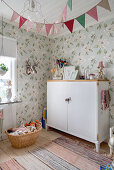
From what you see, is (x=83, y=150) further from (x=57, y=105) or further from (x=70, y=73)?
(x=70, y=73)

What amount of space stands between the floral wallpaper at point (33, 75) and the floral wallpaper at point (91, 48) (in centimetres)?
48

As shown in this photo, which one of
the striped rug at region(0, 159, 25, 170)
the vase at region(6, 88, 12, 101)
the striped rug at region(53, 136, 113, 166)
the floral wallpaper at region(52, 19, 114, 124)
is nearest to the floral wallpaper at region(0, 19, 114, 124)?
the floral wallpaper at region(52, 19, 114, 124)

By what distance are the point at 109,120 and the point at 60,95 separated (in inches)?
44.3

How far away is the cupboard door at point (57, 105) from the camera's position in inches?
111

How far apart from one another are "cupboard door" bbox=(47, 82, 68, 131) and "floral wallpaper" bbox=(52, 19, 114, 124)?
627 millimetres

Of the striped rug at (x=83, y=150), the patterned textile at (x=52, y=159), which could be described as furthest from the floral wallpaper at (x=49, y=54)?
the patterned textile at (x=52, y=159)

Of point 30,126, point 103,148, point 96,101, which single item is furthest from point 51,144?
point 96,101

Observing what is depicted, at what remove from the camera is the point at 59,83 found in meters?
2.90

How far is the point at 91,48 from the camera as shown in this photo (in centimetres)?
283

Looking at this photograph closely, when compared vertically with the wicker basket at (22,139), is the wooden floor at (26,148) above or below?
below

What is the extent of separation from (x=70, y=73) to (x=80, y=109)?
2.94ft

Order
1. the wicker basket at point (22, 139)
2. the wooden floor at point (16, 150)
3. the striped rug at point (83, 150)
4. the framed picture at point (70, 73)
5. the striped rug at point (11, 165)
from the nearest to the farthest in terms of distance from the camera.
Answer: the striped rug at point (11, 165) < the striped rug at point (83, 150) < the wooden floor at point (16, 150) < the wicker basket at point (22, 139) < the framed picture at point (70, 73)

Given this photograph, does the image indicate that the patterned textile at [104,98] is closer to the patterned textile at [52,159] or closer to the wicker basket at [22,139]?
the patterned textile at [52,159]

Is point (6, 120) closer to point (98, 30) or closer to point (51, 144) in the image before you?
point (51, 144)
